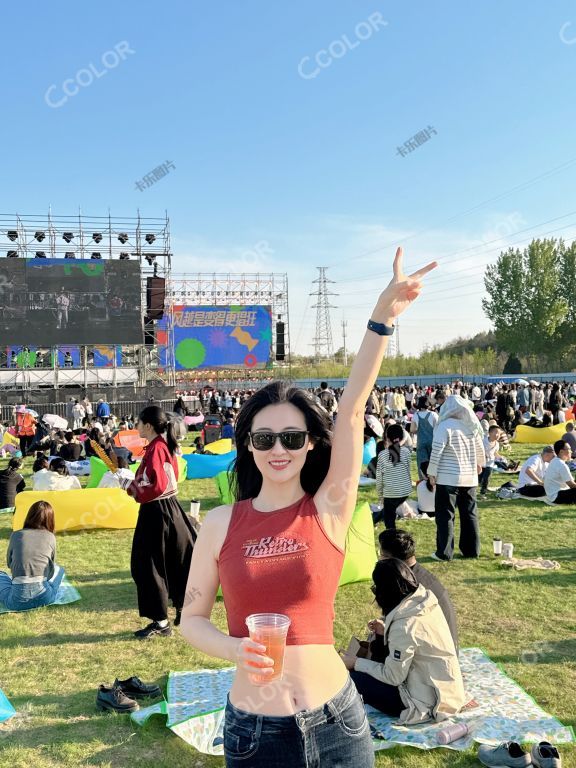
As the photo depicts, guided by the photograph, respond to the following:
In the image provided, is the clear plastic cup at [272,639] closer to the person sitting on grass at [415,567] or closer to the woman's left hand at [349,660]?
the person sitting on grass at [415,567]

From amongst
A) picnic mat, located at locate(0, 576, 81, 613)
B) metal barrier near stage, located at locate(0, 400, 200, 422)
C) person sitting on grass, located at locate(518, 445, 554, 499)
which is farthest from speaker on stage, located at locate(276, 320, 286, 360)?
picnic mat, located at locate(0, 576, 81, 613)

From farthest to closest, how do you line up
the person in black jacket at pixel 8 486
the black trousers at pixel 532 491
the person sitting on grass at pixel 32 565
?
the black trousers at pixel 532 491 < the person in black jacket at pixel 8 486 < the person sitting on grass at pixel 32 565

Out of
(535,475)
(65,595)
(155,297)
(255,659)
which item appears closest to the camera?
(255,659)

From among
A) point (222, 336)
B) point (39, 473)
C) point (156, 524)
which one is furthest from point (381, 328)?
point (222, 336)

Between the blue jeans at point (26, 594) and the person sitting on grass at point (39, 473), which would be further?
the person sitting on grass at point (39, 473)

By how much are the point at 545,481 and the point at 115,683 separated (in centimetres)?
791

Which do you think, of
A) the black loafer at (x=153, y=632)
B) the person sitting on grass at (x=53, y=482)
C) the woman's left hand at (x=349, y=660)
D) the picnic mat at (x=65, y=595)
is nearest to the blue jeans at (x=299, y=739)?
the woman's left hand at (x=349, y=660)

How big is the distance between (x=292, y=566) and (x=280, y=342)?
3611cm

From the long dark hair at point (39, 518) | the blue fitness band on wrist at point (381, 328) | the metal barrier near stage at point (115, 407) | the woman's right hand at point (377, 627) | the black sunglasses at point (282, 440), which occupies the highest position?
the blue fitness band on wrist at point (381, 328)

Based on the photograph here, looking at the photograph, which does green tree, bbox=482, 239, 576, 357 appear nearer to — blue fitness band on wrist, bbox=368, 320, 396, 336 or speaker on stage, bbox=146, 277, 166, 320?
speaker on stage, bbox=146, 277, 166, 320

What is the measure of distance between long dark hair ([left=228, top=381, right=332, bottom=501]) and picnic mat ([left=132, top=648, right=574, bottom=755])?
236 centimetres

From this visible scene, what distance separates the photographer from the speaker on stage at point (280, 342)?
37.6 m

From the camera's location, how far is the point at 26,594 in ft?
20.0

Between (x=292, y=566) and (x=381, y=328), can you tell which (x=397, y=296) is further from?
(x=292, y=566)
